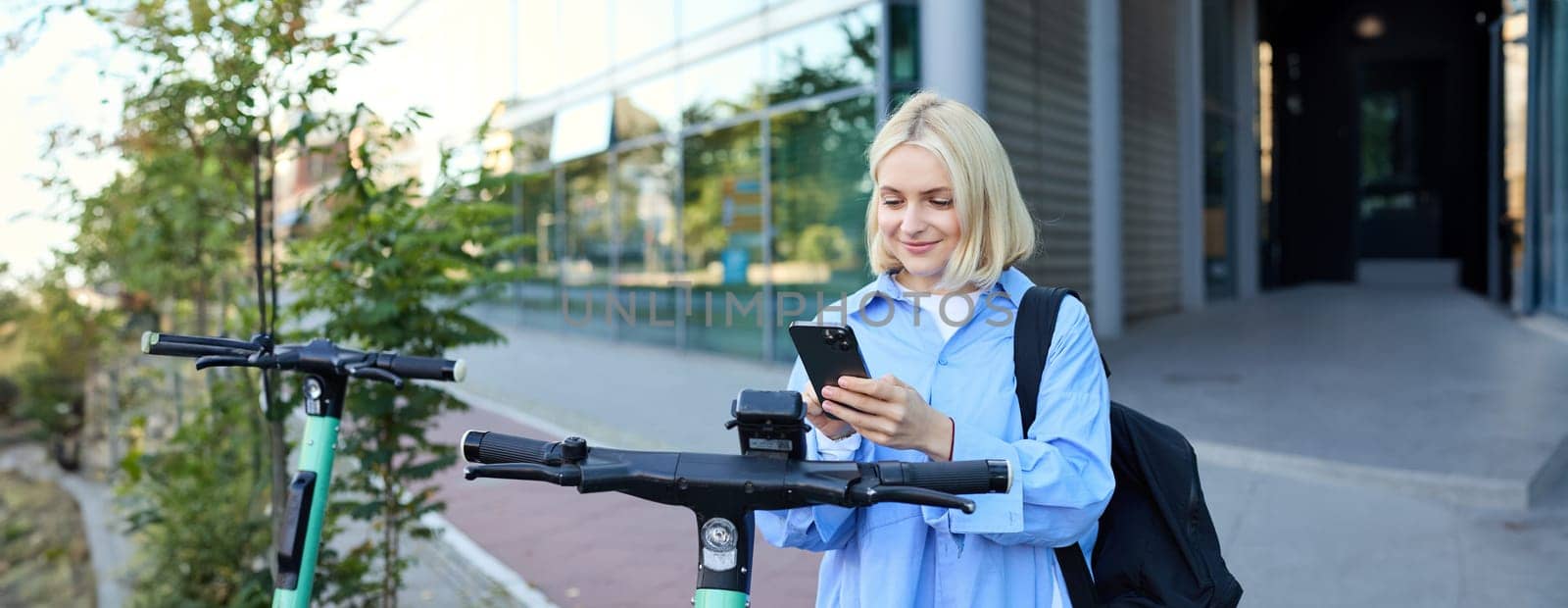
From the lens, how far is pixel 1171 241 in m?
17.0

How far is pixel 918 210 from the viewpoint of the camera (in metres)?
1.69

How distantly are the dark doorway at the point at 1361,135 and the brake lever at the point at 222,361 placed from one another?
23.5m

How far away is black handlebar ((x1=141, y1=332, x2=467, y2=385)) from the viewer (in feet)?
7.00

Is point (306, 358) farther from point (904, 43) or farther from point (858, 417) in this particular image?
point (904, 43)

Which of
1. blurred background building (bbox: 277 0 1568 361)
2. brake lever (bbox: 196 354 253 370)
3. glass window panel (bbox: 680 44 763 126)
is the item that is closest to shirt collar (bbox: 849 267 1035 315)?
brake lever (bbox: 196 354 253 370)

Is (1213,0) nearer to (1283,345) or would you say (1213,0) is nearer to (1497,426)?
(1283,345)

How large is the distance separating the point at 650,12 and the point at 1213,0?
9570 millimetres

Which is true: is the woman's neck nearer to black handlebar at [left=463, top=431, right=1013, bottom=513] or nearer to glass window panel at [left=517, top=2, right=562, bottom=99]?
black handlebar at [left=463, top=431, right=1013, bottom=513]

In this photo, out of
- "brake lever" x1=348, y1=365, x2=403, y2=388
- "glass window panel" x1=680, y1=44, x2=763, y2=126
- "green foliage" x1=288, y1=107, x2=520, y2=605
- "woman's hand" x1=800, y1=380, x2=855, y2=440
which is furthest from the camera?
"glass window panel" x1=680, y1=44, x2=763, y2=126

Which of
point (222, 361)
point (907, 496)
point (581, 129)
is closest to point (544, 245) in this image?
point (581, 129)

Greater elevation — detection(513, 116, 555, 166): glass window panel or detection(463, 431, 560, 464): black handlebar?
detection(513, 116, 555, 166): glass window panel

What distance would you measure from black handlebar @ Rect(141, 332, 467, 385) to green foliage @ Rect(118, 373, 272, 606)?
290 cm

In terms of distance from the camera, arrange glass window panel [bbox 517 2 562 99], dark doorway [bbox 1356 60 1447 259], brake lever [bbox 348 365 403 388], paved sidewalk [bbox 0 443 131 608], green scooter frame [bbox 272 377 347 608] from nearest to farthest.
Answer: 1. brake lever [bbox 348 365 403 388]
2. green scooter frame [bbox 272 377 347 608]
3. paved sidewalk [bbox 0 443 131 608]
4. glass window panel [bbox 517 2 562 99]
5. dark doorway [bbox 1356 60 1447 259]

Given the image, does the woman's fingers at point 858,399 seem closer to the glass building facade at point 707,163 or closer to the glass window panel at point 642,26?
the glass building facade at point 707,163
